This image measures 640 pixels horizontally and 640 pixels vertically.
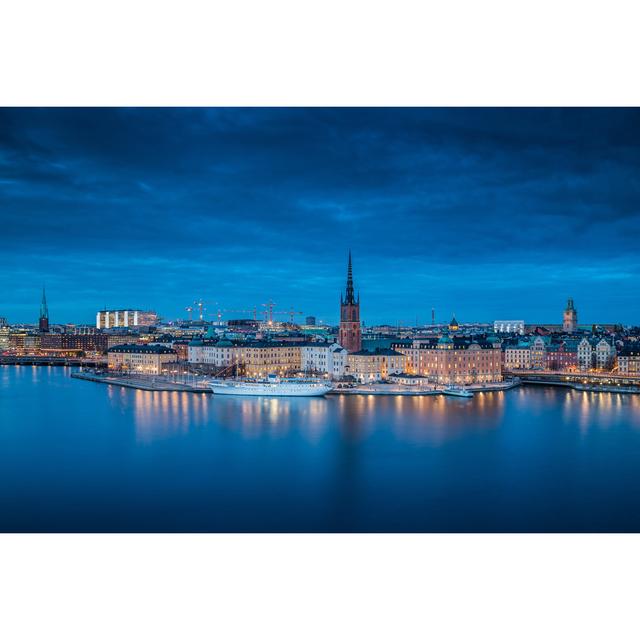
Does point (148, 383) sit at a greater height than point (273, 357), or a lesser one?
lesser

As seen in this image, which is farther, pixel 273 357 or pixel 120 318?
pixel 120 318

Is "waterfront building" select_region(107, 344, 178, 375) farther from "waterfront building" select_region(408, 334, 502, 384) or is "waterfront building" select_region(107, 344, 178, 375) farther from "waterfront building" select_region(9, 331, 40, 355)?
"waterfront building" select_region(9, 331, 40, 355)

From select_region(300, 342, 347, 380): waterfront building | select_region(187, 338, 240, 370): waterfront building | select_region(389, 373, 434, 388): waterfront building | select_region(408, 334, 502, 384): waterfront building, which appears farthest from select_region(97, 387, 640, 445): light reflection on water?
select_region(187, 338, 240, 370): waterfront building

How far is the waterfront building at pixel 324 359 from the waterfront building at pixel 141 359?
3500mm

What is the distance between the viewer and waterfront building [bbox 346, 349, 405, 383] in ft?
44.8

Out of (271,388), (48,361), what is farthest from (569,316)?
(48,361)

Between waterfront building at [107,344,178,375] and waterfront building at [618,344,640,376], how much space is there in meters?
10.5

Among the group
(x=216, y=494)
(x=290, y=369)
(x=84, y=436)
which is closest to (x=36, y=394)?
(x=84, y=436)

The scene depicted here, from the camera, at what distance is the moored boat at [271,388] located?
11.6 meters

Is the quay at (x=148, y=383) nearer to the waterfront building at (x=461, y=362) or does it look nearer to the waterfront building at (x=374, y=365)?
the waterfront building at (x=374, y=365)

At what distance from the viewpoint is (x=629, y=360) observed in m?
13.7

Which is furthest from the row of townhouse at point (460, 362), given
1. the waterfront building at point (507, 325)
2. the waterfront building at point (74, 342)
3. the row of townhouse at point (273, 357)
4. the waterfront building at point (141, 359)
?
the waterfront building at point (507, 325)

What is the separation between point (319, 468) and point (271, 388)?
6.09 m

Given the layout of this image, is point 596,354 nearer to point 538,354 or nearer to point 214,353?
point 538,354
